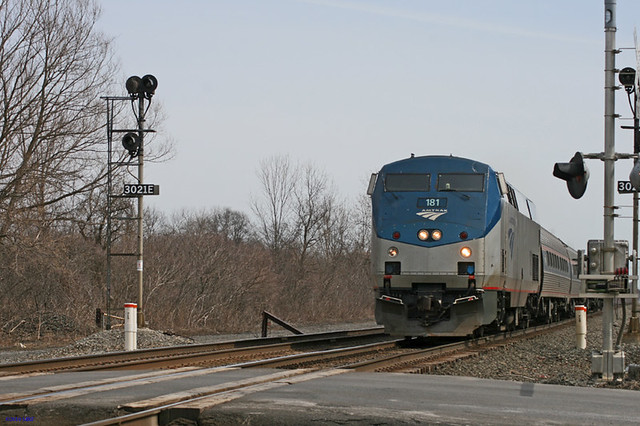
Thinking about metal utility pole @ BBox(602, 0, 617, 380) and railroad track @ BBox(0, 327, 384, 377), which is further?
railroad track @ BBox(0, 327, 384, 377)

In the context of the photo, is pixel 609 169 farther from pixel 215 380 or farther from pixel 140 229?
pixel 140 229

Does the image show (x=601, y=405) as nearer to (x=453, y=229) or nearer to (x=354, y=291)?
(x=453, y=229)

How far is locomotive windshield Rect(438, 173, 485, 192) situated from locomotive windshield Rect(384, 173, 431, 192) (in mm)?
299

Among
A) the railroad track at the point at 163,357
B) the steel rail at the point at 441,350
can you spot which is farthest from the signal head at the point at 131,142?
the steel rail at the point at 441,350

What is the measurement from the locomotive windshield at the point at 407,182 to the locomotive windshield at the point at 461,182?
30 cm

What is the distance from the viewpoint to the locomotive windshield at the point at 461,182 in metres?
17.1

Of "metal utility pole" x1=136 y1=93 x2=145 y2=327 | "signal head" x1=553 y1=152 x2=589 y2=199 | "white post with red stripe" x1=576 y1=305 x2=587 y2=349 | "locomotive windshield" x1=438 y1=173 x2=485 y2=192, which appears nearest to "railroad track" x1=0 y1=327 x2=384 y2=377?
"metal utility pole" x1=136 y1=93 x2=145 y2=327

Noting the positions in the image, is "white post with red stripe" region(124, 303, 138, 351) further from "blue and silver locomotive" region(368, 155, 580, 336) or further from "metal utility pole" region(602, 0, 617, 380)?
"metal utility pole" region(602, 0, 617, 380)

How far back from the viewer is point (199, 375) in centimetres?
1141

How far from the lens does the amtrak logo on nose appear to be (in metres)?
16.8

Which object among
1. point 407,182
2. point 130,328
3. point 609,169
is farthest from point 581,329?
point 130,328

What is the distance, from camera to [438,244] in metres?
16.5

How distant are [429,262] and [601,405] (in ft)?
24.7

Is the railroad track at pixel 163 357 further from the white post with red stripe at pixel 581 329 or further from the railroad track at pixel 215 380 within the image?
the white post with red stripe at pixel 581 329
